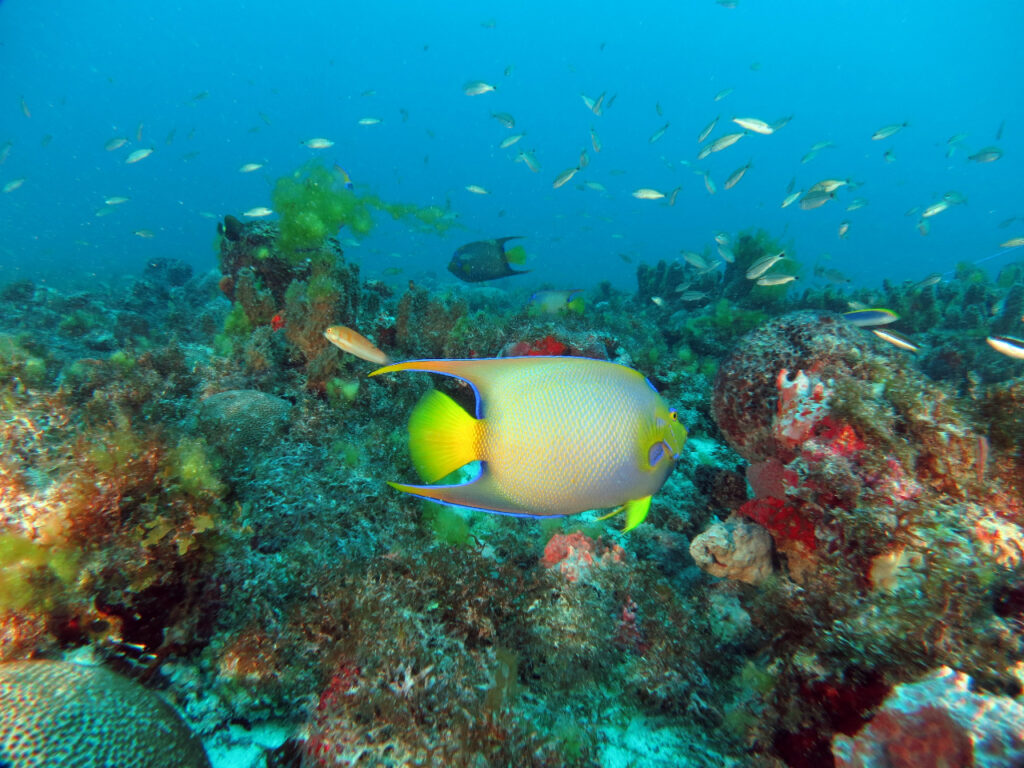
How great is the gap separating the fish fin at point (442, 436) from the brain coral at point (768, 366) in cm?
230

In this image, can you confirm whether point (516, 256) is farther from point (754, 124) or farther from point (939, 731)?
point (939, 731)

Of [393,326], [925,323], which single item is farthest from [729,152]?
[393,326]

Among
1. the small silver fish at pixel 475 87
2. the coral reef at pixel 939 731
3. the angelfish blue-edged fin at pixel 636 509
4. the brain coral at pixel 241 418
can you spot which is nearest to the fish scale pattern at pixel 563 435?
the angelfish blue-edged fin at pixel 636 509

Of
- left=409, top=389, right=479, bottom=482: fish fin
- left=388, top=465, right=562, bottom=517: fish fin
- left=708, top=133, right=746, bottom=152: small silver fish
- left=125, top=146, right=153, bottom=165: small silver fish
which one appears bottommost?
left=388, top=465, right=562, bottom=517: fish fin

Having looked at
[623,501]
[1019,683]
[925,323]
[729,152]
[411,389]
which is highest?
[729,152]

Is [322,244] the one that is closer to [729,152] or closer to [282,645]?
[282,645]

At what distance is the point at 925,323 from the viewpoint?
23.4 ft

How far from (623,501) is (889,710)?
0.91m

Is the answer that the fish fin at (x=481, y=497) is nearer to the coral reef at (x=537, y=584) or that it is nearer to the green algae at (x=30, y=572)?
the coral reef at (x=537, y=584)

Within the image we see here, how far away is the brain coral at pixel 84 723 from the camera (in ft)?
3.68

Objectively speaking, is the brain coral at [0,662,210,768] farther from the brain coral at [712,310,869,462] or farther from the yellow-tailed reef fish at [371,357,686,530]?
the brain coral at [712,310,869,462]

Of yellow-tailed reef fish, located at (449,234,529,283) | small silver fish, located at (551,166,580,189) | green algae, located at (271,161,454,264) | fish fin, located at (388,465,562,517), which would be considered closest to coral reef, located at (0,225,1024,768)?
fish fin, located at (388,465,562,517)

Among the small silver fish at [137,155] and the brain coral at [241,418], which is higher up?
the small silver fish at [137,155]

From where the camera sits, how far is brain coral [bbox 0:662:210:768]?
1123mm
